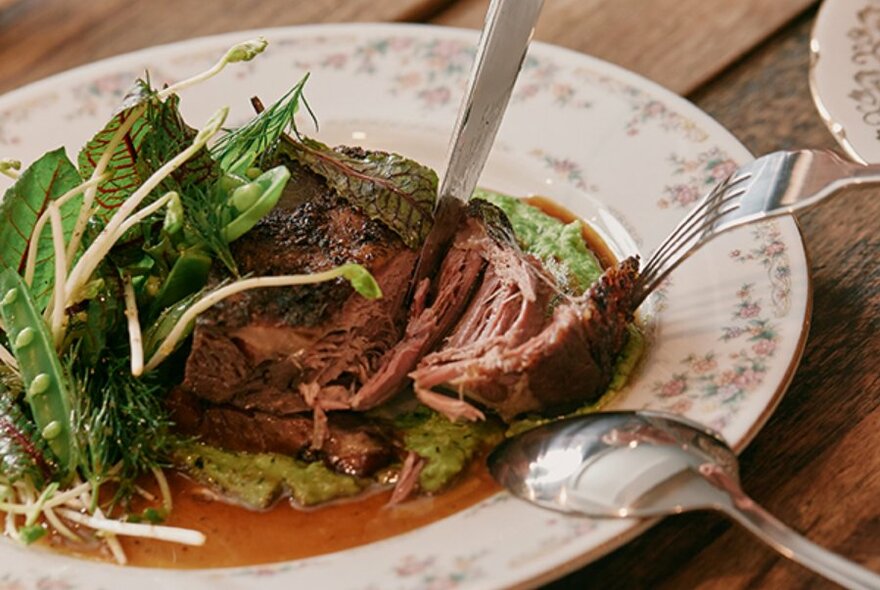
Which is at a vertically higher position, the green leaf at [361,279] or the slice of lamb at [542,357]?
the green leaf at [361,279]

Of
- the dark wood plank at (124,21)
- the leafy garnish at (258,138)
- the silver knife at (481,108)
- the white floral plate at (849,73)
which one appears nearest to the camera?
the silver knife at (481,108)

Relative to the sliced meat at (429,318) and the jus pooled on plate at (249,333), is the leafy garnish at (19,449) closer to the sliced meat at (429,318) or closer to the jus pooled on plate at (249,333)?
the jus pooled on plate at (249,333)

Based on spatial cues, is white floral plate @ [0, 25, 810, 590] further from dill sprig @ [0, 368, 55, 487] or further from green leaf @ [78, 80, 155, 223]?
green leaf @ [78, 80, 155, 223]

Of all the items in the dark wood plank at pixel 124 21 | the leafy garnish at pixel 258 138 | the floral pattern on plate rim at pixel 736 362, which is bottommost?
the floral pattern on plate rim at pixel 736 362

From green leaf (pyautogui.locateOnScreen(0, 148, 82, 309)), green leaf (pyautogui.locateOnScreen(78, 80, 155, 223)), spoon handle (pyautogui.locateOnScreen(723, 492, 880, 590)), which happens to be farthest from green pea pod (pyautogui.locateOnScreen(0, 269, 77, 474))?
spoon handle (pyautogui.locateOnScreen(723, 492, 880, 590))

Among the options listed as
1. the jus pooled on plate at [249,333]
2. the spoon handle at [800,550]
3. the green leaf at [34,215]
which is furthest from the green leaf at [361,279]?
the spoon handle at [800,550]

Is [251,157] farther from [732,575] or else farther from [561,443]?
[732,575]
